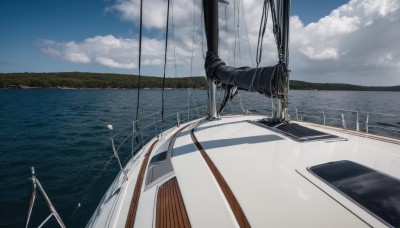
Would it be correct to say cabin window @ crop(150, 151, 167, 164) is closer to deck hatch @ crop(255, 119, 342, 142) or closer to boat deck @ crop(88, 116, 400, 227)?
boat deck @ crop(88, 116, 400, 227)

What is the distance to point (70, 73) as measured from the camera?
136 meters

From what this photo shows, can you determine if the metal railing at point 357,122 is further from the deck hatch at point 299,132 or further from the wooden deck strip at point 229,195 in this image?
the wooden deck strip at point 229,195

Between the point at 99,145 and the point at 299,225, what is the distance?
10713mm

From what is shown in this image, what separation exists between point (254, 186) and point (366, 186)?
1.19 m

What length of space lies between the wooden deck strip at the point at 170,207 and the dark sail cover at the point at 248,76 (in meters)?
2.33

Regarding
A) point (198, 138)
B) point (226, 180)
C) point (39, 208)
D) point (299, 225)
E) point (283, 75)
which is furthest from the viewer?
point (39, 208)

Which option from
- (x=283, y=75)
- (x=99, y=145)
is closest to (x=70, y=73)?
(x=99, y=145)

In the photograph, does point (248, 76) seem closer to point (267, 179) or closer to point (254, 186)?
point (267, 179)

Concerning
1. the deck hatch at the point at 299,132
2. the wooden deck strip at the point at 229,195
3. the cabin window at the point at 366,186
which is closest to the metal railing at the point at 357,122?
the deck hatch at the point at 299,132

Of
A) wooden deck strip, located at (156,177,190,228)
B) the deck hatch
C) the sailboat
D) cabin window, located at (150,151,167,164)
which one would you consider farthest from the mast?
wooden deck strip, located at (156,177,190,228)

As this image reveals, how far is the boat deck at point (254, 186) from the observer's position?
199 cm

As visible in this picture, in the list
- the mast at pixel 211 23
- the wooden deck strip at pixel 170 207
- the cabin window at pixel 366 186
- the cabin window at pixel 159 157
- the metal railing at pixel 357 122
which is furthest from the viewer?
the mast at pixel 211 23

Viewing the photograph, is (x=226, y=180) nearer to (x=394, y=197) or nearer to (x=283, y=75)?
(x=394, y=197)

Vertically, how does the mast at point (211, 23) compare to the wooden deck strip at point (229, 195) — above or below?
above
